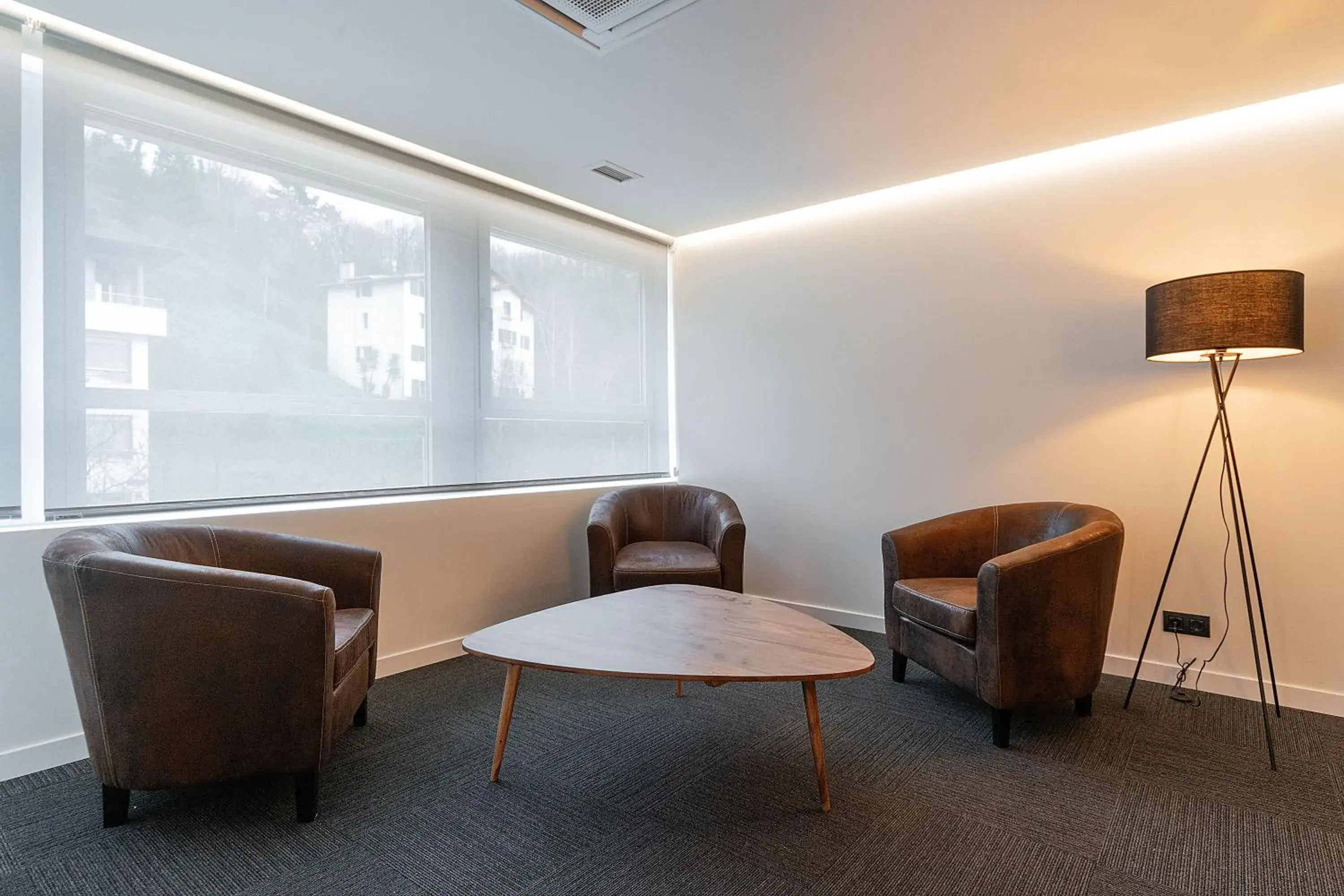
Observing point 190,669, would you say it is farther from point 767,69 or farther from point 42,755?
point 767,69

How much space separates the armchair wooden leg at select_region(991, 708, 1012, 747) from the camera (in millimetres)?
2549

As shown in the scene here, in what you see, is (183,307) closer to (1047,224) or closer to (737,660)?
(737,660)

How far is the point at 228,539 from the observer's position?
8.38 ft

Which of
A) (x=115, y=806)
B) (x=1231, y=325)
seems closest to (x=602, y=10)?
(x=1231, y=325)

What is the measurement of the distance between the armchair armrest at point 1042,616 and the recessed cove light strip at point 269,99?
10.3ft

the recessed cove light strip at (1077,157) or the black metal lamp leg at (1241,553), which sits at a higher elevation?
the recessed cove light strip at (1077,157)

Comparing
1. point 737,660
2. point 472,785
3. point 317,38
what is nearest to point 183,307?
point 317,38

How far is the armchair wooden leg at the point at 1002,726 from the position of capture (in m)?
2.55

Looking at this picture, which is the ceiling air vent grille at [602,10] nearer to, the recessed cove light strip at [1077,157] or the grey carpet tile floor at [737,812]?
the recessed cove light strip at [1077,157]

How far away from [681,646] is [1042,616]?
1393 millimetres

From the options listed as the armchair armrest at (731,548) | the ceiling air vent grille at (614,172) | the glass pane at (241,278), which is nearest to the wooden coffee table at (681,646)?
the armchair armrest at (731,548)

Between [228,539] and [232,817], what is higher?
[228,539]

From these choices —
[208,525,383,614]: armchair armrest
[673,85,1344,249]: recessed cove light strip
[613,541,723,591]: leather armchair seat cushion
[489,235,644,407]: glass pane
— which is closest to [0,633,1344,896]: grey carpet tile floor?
[208,525,383,614]: armchair armrest

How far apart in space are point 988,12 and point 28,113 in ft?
10.9
